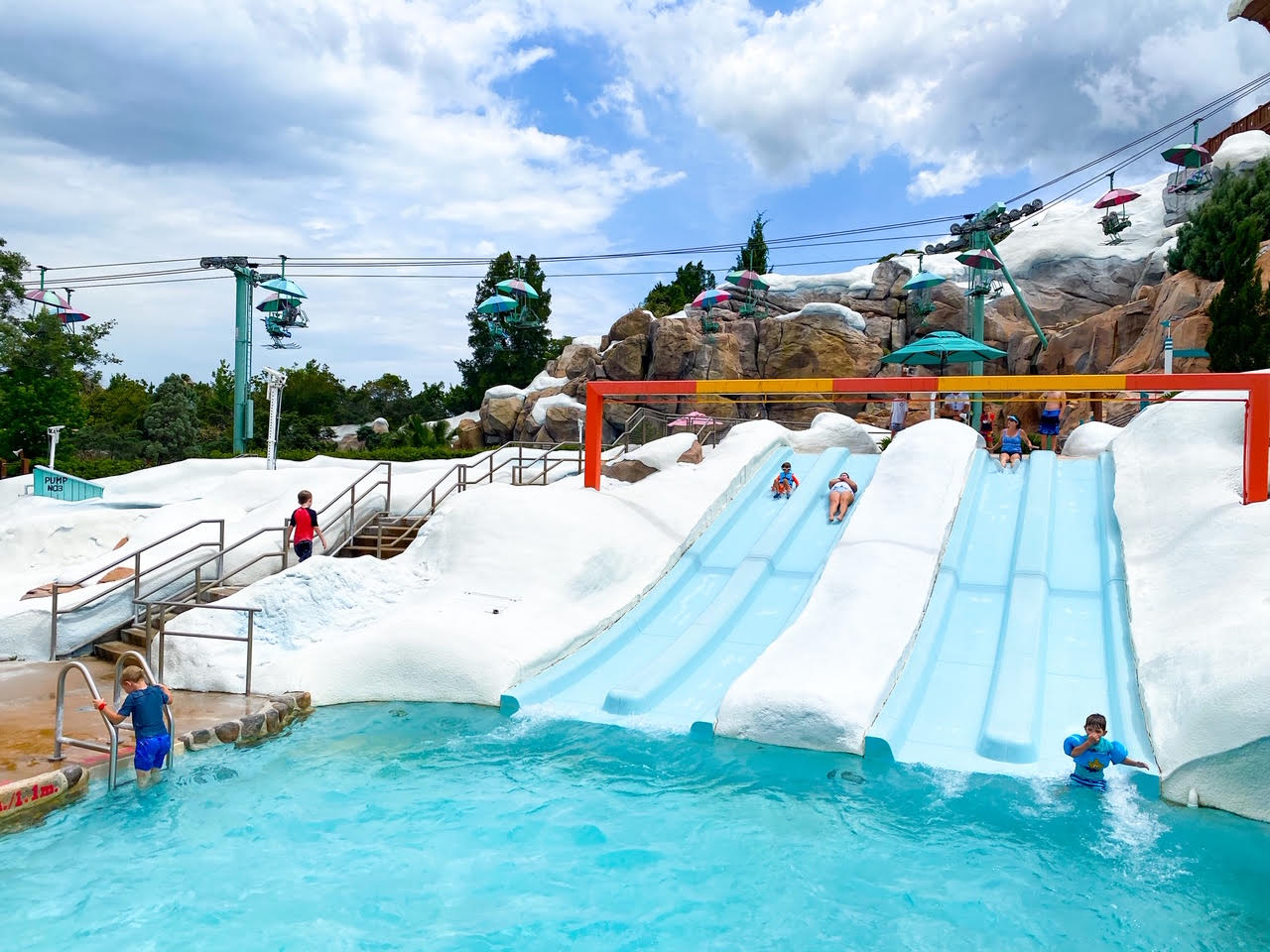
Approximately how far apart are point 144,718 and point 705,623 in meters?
5.69

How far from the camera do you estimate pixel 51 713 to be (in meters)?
7.77

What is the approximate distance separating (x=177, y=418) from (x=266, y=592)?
3048cm

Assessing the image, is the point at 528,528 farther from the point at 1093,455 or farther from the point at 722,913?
the point at 1093,455

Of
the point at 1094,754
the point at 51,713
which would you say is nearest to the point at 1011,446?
the point at 1094,754

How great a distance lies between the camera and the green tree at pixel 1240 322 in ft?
66.3

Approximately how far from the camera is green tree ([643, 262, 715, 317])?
4928 centimetres

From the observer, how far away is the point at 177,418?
36.2 meters

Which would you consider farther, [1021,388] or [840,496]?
[840,496]

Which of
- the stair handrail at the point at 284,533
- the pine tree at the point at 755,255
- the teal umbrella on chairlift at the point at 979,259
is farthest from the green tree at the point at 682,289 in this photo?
the stair handrail at the point at 284,533

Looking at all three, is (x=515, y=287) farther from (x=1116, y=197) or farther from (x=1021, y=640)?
(x=1021, y=640)

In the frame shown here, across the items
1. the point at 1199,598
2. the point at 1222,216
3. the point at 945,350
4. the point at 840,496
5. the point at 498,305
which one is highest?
the point at 1222,216

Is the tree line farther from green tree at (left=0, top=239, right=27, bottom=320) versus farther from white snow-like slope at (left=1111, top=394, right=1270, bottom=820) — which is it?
white snow-like slope at (left=1111, top=394, right=1270, bottom=820)

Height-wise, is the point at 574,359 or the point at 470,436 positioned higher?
the point at 574,359

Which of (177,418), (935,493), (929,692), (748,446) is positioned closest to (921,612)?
(929,692)
